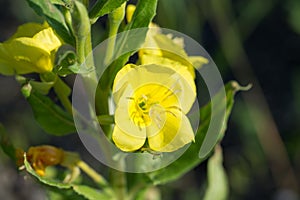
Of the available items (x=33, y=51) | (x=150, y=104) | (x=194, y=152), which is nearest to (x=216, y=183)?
(x=194, y=152)

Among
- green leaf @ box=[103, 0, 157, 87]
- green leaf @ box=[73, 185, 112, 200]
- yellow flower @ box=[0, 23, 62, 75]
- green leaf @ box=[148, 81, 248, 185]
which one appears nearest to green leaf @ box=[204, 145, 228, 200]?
green leaf @ box=[148, 81, 248, 185]

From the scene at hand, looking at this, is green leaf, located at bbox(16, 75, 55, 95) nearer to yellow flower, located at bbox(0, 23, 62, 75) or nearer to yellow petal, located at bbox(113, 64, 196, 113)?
yellow flower, located at bbox(0, 23, 62, 75)

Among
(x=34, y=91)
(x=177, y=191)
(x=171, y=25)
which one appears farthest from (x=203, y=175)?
(x=34, y=91)

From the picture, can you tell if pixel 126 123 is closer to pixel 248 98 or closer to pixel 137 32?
pixel 137 32

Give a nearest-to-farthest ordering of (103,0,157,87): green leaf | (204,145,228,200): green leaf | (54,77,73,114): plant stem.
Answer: (103,0,157,87): green leaf < (54,77,73,114): plant stem < (204,145,228,200): green leaf

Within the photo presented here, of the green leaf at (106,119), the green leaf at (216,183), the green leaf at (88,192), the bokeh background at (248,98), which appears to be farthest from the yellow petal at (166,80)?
the bokeh background at (248,98)

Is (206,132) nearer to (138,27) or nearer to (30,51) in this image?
(138,27)
